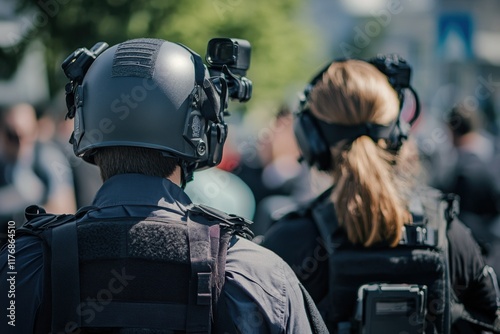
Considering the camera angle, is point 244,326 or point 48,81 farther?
point 48,81

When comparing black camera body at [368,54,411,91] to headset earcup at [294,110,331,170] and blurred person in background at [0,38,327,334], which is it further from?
blurred person in background at [0,38,327,334]

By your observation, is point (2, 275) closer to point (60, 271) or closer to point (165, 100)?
point (60, 271)

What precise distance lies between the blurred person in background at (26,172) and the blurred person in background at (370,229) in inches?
137

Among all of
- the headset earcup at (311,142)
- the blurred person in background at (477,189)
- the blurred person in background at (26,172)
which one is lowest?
the blurred person in background at (477,189)

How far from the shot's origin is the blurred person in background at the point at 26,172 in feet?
20.3

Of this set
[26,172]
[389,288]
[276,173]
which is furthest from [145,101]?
[276,173]

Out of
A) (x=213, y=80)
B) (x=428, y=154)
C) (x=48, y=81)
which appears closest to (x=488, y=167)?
(x=428, y=154)

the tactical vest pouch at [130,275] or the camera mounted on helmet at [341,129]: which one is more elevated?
the camera mounted on helmet at [341,129]

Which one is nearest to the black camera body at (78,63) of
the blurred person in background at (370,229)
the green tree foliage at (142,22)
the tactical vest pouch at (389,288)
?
the blurred person in background at (370,229)

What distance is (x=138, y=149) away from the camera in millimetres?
2336

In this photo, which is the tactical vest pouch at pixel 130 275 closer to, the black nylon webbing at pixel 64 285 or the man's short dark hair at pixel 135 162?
the black nylon webbing at pixel 64 285

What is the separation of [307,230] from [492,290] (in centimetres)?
Answer: 74

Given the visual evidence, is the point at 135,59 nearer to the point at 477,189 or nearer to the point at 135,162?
the point at 135,162

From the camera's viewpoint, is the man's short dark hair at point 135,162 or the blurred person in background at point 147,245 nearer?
the blurred person in background at point 147,245
